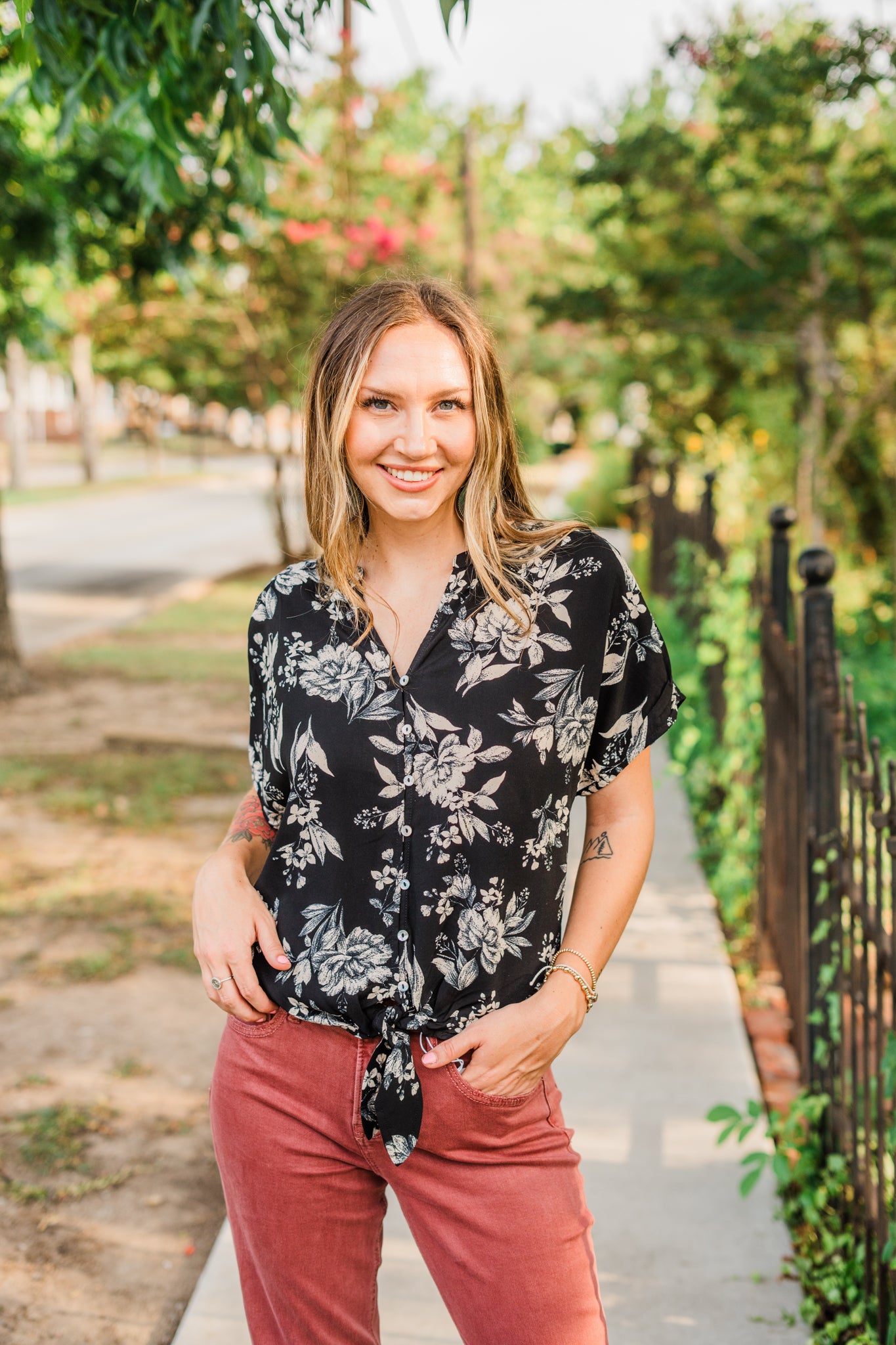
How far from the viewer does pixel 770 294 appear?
10.2 meters

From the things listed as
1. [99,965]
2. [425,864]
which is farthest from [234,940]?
[99,965]

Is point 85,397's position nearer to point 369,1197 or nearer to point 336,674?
point 336,674

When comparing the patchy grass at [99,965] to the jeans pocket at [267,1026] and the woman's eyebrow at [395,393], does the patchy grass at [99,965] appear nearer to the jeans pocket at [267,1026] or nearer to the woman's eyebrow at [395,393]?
the jeans pocket at [267,1026]

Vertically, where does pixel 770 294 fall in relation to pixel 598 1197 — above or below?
above

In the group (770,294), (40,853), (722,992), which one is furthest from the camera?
(770,294)

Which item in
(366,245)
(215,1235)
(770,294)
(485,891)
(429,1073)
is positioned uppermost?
(366,245)

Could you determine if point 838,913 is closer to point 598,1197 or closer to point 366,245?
point 598,1197

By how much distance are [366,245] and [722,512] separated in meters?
6.52

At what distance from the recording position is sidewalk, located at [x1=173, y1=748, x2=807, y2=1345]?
2500 millimetres

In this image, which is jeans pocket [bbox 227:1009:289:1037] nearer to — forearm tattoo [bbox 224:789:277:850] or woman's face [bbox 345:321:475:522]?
forearm tattoo [bbox 224:789:277:850]

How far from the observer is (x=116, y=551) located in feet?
63.5

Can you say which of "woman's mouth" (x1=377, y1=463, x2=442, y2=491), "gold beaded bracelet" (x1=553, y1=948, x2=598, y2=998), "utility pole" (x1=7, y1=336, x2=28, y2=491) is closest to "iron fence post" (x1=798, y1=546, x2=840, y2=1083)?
"gold beaded bracelet" (x1=553, y1=948, x2=598, y2=998)

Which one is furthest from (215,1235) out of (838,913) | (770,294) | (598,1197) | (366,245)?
(366,245)

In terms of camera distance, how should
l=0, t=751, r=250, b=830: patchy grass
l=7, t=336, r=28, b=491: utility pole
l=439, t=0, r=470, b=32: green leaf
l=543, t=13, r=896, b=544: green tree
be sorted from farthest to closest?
l=7, t=336, r=28, b=491: utility pole, l=543, t=13, r=896, b=544: green tree, l=0, t=751, r=250, b=830: patchy grass, l=439, t=0, r=470, b=32: green leaf
